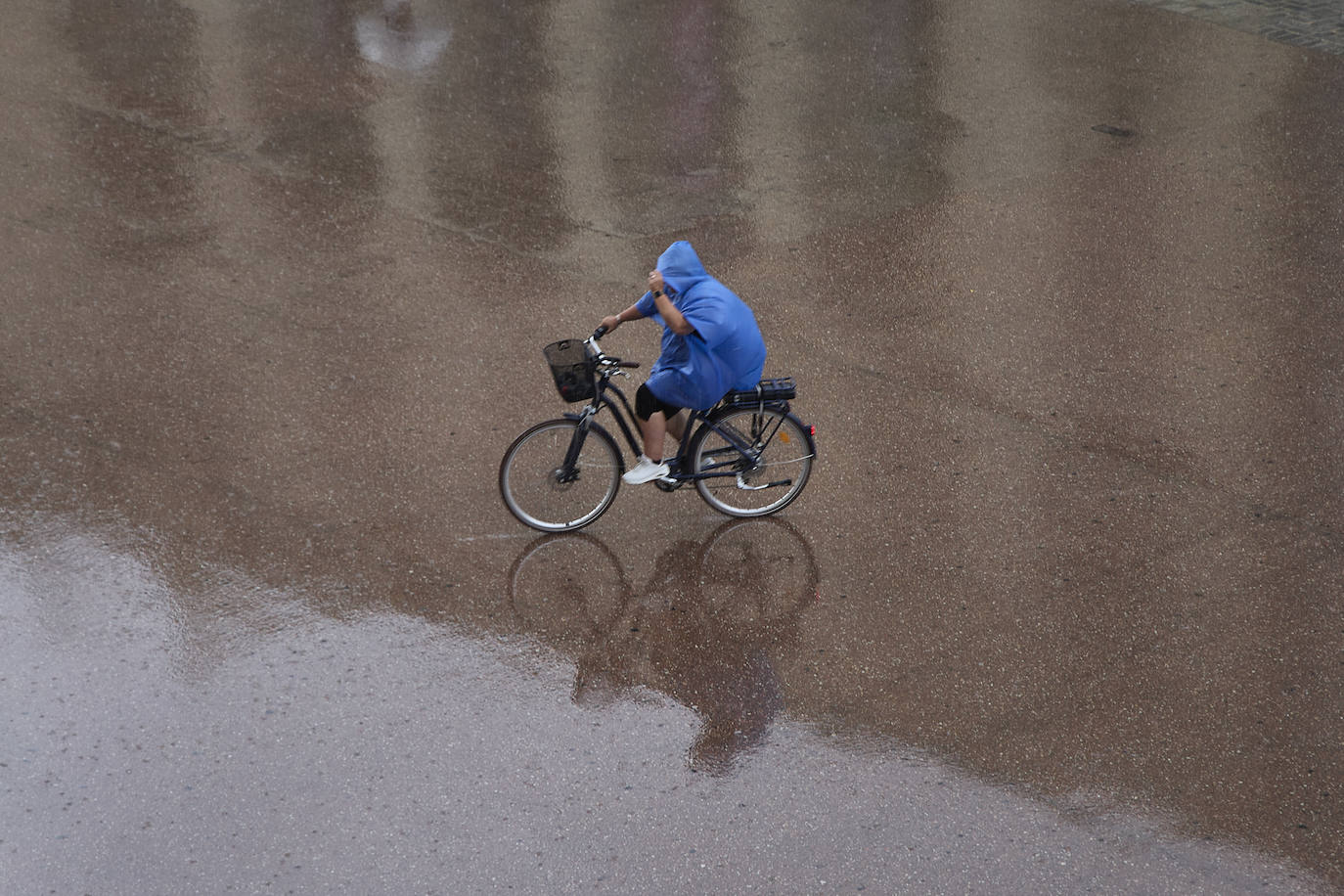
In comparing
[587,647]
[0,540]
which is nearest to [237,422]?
[0,540]

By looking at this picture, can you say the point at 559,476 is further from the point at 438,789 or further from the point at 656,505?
the point at 438,789

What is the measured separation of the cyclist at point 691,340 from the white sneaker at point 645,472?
0.14 metres

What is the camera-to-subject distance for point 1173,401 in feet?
25.4

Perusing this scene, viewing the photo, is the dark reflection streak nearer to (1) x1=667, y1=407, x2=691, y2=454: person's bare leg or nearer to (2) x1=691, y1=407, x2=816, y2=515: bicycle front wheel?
(1) x1=667, y1=407, x2=691, y2=454: person's bare leg

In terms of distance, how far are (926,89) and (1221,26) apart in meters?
4.15

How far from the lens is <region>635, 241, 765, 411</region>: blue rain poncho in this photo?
19.8 ft

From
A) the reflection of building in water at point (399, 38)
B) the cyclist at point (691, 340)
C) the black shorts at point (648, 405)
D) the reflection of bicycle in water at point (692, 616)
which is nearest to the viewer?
the reflection of bicycle in water at point (692, 616)

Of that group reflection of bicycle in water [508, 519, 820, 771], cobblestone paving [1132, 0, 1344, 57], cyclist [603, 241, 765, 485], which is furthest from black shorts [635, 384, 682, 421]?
cobblestone paving [1132, 0, 1344, 57]

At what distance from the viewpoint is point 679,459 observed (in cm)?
663

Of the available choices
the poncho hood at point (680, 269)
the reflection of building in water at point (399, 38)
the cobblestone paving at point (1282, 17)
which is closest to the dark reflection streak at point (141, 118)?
the reflection of building in water at point (399, 38)

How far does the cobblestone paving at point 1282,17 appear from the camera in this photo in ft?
45.5

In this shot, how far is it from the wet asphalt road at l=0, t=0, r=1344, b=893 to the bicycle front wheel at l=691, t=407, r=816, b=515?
0.22 meters

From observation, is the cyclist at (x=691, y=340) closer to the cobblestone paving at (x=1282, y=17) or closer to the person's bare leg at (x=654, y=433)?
the person's bare leg at (x=654, y=433)

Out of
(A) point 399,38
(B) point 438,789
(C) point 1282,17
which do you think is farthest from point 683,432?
(C) point 1282,17
